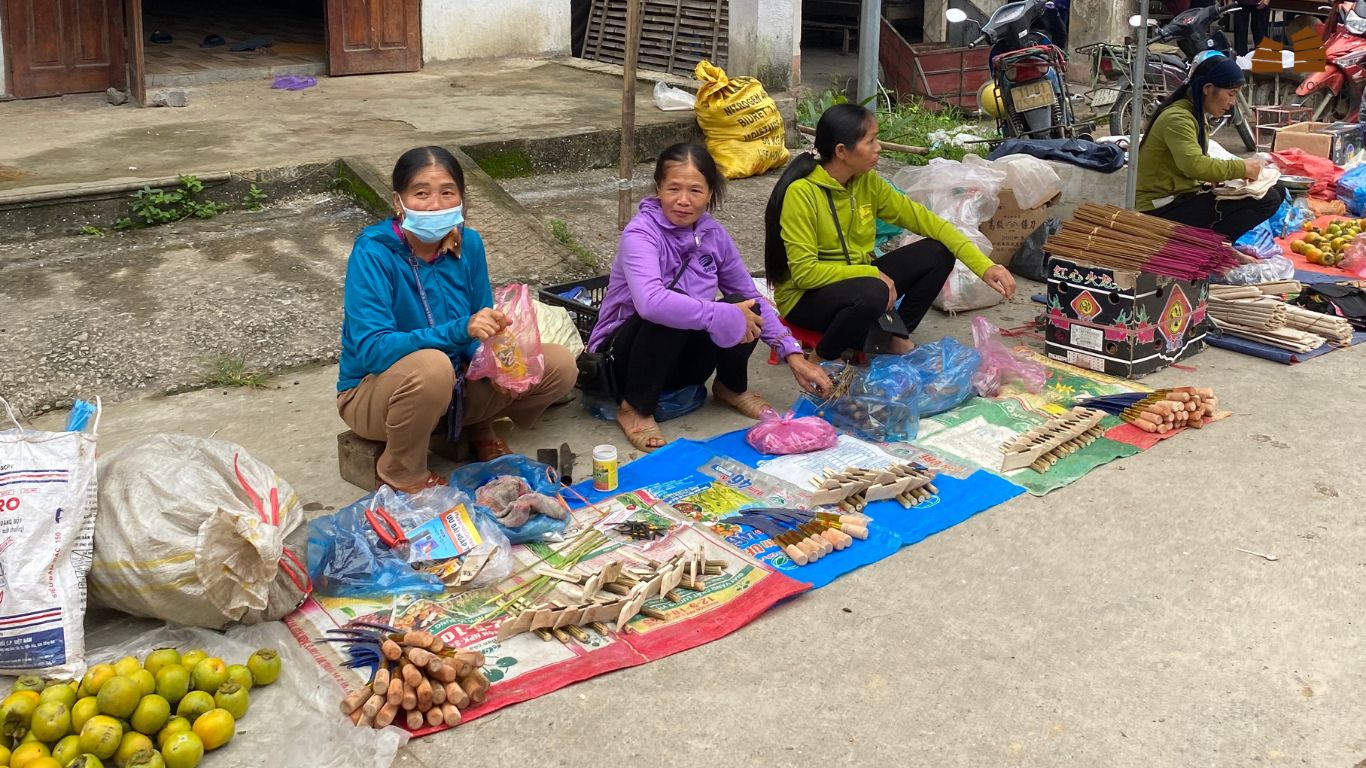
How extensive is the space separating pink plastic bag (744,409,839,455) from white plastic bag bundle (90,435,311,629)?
1723 millimetres

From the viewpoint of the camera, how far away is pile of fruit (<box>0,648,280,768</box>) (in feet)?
8.16

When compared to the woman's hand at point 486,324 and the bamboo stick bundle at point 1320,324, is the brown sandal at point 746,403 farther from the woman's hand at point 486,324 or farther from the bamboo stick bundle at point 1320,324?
the bamboo stick bundle at point 1320,324

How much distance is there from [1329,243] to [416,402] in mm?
5437

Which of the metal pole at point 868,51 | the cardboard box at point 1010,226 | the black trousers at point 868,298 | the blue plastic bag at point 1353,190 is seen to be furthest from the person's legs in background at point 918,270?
the blue plastic bag at point 1353,190

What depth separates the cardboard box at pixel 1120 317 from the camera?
4887 mm

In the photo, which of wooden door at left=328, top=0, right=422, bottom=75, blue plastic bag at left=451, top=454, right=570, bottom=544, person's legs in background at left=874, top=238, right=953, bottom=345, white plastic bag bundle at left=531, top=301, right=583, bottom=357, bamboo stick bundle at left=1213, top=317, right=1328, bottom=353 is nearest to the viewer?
blue plastic bag at left=451, top=454, right=570, bottom=544

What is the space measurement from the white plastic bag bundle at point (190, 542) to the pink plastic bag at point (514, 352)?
0.83 m

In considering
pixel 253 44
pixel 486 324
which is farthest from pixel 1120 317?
pixel 253 44

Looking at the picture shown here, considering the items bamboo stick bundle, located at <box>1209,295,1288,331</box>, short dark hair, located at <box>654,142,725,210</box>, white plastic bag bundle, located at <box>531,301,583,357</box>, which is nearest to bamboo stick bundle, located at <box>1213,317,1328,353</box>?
bamboo stick bundle, located at <box>1209,295,1288,331</box>

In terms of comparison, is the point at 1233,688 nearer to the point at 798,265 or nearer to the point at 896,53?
the point at 798,265

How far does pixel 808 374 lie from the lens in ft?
14.4

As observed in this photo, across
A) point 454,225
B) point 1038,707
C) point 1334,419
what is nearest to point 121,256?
point 454,225

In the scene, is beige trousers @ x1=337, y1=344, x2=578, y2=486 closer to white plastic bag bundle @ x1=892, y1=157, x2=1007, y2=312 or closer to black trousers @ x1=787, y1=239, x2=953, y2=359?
black trousers @ x1=787, y1=239, x2=953, y2=359

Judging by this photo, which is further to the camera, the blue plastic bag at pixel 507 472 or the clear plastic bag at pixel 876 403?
the clear plastic bag at pixel 876 403
